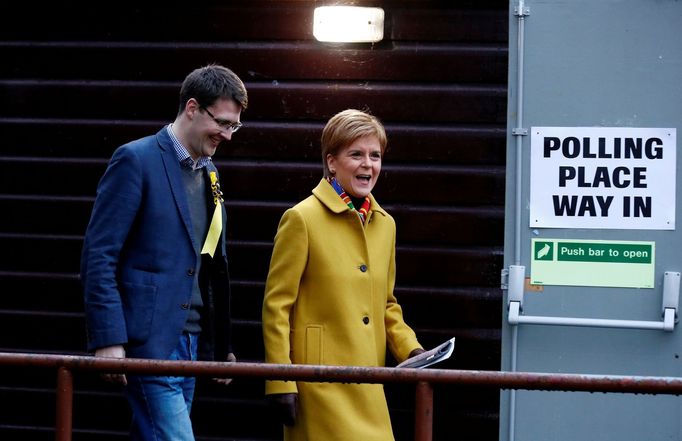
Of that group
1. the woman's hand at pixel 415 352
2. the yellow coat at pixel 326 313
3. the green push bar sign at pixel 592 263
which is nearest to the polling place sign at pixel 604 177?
the green push bar sign at pixel 592 263

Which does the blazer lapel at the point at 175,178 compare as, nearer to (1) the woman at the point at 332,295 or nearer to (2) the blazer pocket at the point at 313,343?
(1) the woman at the point at 332,295

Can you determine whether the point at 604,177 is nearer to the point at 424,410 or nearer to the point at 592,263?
the point at 592,263

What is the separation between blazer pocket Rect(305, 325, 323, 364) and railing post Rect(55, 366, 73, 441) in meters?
1.07

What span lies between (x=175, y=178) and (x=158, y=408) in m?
0.86

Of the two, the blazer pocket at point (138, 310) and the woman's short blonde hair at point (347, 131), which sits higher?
the woman's short blonde hair at point (347, 131)

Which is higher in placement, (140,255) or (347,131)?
(347,131)

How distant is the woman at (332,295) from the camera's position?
13.4ft

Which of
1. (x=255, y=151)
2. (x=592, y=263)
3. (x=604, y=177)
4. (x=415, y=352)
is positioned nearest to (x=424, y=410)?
(x=415, y=352)

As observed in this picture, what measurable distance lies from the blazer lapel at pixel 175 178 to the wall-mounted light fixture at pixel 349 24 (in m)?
1.56

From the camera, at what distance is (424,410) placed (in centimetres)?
324

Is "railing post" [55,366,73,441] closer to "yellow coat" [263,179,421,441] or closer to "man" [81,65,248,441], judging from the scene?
"man" [81,65,248,441]

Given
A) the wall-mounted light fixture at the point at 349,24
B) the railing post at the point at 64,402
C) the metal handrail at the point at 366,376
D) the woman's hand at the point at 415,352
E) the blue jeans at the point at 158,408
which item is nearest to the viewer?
the metal handrail at the point at 366,376

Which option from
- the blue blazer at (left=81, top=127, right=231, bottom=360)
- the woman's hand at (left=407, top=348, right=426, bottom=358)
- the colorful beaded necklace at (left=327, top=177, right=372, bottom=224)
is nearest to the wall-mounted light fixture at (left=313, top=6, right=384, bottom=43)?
the colorful beaded necklace at (left=327, top=177, right=372, bottom=224)

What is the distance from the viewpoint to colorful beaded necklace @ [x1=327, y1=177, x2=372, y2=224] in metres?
4.22
